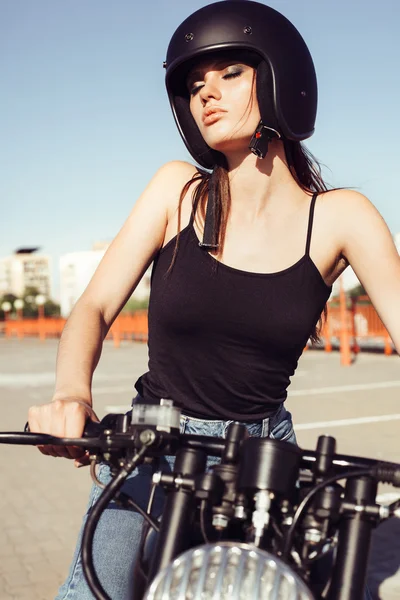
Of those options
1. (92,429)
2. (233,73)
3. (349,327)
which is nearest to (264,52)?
(233,73)

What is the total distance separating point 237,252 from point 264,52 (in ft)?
1.86

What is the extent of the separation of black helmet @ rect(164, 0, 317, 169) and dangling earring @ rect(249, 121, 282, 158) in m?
0.01

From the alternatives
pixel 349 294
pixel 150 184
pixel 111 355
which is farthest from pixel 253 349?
pixel 111 355

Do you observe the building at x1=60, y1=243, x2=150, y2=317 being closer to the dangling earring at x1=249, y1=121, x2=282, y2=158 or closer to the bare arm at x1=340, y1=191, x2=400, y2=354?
the dangling earring at x1=249, y1=121, x2=282, y2=158

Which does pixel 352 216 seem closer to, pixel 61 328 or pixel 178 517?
pixel 178 517

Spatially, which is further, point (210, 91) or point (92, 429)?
point (210, 91)

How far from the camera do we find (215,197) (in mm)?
2314

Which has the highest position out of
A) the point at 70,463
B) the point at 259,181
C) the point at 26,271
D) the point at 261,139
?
the point at 26,271

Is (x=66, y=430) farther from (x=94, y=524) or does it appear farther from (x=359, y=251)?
(x=359, y=251)

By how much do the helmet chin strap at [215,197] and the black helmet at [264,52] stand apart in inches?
0.9

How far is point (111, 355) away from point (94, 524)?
23.2 meters

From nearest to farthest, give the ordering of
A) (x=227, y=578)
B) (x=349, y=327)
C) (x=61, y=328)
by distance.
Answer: (x=227, y=578) < (x=349, y=327) < (x=61, y=328)

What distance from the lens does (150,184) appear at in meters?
2.41

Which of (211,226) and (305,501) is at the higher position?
(211,226)
